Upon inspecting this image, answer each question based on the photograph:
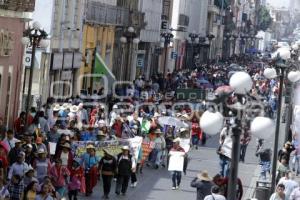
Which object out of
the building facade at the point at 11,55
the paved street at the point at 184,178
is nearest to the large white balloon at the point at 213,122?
the paved street at the point at 184,178

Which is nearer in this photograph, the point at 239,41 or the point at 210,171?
the point at 210,171

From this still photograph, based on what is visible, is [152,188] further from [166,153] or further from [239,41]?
[239,41]

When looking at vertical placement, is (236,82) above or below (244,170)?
above

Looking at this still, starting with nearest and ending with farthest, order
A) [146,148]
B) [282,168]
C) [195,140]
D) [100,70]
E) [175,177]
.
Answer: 1. [282,168]
2. [175,177]
3. [146,148]
4. [195,140]
5. [100,70]

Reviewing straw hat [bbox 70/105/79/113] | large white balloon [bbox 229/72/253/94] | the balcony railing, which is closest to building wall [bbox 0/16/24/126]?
the balcony railing

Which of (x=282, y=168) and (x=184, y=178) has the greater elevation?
(x=282, y=168)

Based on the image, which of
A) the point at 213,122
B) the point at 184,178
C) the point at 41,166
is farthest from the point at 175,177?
the point at 213,122

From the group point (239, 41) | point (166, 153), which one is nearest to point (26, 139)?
point (166, 153)

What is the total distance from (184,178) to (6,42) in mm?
7530

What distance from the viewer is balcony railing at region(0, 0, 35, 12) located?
34.5 metres

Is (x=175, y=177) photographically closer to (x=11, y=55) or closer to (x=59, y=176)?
(x=59, y=176)

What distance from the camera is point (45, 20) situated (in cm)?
4359

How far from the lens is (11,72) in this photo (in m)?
36.6

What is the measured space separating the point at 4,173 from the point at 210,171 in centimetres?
1141
